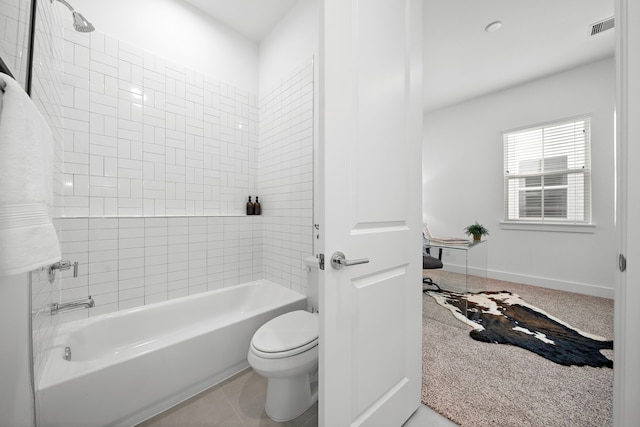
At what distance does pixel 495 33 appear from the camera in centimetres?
239

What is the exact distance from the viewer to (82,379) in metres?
1.08

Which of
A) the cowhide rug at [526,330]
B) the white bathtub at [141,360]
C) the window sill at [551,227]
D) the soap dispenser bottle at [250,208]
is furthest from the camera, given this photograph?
the window sill at [551,227]

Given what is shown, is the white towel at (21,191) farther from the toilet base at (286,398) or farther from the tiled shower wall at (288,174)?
the tiled shower wall at (288,174)

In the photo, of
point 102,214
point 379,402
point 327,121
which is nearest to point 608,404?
point 379,402

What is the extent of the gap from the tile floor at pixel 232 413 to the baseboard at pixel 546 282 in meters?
3.08

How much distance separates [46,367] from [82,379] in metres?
0.23

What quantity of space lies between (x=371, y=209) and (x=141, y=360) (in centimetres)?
142

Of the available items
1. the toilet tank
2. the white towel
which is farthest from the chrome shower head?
the toilet tank

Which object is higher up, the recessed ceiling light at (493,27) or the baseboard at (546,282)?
the recessed ceiling light at (493,27)

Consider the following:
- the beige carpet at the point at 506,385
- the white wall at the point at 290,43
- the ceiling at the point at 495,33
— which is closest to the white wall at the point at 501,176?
the ceiling at the point at 495,33

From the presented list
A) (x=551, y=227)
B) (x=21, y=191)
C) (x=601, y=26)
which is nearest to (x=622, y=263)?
(x=21, y=191)

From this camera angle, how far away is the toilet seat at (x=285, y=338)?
120 centimetres

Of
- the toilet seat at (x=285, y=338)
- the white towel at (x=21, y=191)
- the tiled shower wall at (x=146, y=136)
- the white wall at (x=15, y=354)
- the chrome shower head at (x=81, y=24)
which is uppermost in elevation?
the chrome shower head at (x=81, y=24)

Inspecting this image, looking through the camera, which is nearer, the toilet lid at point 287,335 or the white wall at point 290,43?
the toilet lid at point 287,335
